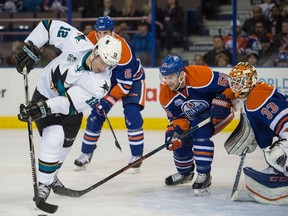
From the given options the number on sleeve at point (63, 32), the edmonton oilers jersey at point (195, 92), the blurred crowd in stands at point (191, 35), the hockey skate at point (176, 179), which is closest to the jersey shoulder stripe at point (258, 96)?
the edmonton oilers jersey at point (195, 92)

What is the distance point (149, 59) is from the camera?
895cm

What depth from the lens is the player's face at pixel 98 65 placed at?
180 inches

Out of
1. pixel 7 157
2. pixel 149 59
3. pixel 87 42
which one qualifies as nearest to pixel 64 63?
pixel 87 42

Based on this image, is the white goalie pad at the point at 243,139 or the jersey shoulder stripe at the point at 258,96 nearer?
the jersey shoulder stripe at the point at 258,96

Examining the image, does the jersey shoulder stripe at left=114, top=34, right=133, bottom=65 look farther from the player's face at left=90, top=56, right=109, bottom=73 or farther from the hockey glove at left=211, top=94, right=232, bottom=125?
the player's face at left=90, top=56, right=109, bottom=73

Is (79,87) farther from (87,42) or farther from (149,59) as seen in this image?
(149,59)

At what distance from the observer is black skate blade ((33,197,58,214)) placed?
459 centimetres

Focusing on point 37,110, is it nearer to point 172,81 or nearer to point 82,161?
point 172,81

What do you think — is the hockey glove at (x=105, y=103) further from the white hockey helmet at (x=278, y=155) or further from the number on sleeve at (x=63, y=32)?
the white hockey helmet at (x=278, y=155)

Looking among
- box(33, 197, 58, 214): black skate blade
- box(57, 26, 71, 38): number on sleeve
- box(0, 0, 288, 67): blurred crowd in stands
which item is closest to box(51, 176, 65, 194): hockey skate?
box(33, 197, 58, 214): black skate blade

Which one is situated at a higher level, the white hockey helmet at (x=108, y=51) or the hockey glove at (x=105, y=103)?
the white hockey helmet at (x=108, y=51)

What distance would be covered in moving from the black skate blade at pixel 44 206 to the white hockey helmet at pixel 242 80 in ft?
4.12

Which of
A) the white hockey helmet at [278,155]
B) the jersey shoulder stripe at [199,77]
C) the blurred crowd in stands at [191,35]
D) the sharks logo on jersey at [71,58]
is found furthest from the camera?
the blurred crowd in stands at [191,35]

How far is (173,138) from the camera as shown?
5242 millimetres
